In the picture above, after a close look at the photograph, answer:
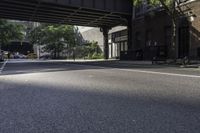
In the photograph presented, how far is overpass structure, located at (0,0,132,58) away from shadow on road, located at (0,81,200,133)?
3366 centimetres

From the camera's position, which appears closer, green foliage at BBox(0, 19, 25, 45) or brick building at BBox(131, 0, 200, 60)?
brick building at BBox(131, 0, 200, 60)

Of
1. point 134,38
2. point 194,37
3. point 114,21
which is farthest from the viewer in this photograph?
point 114,21

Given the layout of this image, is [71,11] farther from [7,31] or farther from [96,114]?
[96,114]

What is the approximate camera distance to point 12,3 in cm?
4162

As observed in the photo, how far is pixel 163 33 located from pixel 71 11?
11669mm

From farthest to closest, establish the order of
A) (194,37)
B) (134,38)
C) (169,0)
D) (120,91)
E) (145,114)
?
(134,38) < (194,37) < (169,0) < (120,91) < (145,114)

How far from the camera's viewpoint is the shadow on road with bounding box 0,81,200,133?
17.4 ft

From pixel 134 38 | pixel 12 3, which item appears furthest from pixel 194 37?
pixel 12 3

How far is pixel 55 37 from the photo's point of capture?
8400 centimetres

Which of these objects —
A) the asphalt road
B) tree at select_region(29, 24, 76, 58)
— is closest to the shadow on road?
the asphalt road

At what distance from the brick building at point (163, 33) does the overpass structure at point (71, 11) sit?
2.85 metres

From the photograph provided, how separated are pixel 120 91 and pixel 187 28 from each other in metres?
32.3

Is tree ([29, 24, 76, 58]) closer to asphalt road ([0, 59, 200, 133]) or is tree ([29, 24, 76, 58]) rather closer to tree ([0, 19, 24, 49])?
tree ([0, 19, 24, 49])

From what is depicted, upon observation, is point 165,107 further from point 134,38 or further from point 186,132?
point 134,38
